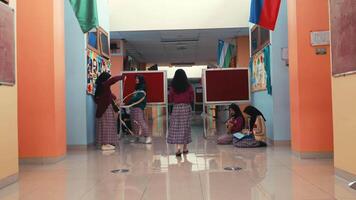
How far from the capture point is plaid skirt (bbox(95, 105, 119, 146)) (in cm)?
822

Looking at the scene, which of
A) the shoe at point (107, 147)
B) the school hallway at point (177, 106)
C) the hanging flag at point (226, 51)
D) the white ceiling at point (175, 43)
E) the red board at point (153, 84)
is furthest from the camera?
the hanging flag at point (226, 51)

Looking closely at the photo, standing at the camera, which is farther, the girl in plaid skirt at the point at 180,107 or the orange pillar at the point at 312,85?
the girl in plaid skirt at the point at 180,107

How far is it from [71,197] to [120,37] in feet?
31.2

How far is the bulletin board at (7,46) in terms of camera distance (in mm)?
4496

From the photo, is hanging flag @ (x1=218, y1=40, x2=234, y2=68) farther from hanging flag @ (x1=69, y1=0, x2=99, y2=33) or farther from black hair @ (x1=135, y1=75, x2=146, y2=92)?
hanging flag @ (x1=69, y1=0, x2=99, y2=33)

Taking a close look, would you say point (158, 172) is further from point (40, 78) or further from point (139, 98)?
point (139, 98)

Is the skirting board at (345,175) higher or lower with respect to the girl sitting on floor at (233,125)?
lower

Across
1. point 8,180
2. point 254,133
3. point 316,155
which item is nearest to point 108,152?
point 254,133

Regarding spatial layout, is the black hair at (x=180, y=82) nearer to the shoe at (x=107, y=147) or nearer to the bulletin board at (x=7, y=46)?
the shoe at (x=107, y=147)

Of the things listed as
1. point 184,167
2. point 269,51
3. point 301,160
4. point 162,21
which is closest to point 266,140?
point 269,51

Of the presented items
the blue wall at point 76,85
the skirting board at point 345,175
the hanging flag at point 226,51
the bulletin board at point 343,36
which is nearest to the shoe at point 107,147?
the blue wall at point 76,85

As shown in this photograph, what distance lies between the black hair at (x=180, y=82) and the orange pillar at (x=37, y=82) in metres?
1.97

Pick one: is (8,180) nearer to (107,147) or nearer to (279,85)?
(107,147)

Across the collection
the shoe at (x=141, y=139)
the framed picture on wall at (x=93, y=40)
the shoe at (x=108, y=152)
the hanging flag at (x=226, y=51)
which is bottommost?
the shoe at (x=108, y=152)
